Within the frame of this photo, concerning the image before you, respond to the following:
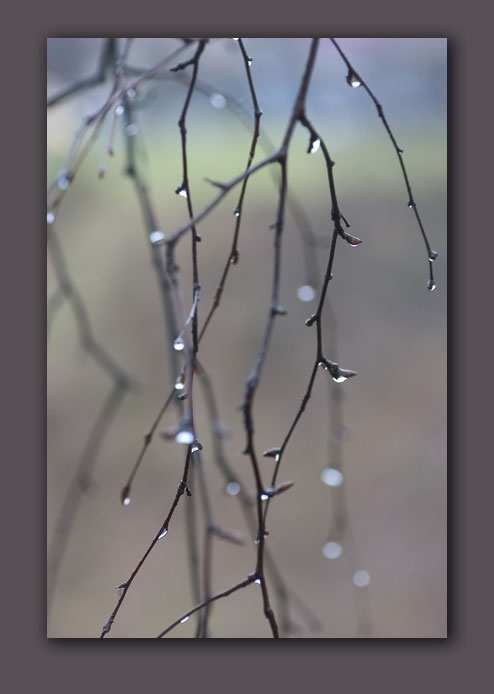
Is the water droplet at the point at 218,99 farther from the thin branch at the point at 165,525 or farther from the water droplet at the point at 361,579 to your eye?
the water droplet at the point at 361,579

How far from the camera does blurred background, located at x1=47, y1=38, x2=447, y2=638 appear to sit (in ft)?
3.38

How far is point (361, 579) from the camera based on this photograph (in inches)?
47.2

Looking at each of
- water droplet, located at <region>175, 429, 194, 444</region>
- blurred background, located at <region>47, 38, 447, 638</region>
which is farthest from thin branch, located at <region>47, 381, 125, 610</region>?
water droplet, located at <region>175, 429, 194, 444</region>

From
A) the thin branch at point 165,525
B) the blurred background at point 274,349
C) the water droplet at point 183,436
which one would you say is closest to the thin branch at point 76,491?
the blurred background at point 274,349

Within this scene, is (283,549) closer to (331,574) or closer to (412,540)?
(331,574)

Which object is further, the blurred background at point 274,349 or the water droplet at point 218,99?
the blurred background at point 274,349

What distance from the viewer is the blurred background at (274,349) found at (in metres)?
Answer: 1.03

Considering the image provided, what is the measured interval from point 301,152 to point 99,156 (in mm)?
373

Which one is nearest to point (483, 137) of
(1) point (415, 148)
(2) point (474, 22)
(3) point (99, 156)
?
(2) point (474, 22)

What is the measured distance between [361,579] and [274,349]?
0.57m

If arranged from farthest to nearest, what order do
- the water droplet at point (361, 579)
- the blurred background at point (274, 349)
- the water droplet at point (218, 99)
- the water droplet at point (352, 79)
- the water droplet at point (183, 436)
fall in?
1. the water droplet at point (361, 579)
2. the blurred background at point (274, 349)
3. the water droplet at point (218, 99)
4. the water droplet at point (352, 79)
5. the water droplet at point (183, 436)

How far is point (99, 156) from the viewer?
1223 millimetres

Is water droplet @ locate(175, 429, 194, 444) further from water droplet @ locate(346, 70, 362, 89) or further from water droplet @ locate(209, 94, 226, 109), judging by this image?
water droplet @ locate(209, 94, 226, 109)

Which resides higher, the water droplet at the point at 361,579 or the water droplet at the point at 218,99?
the water droplet at the point at 218,99
